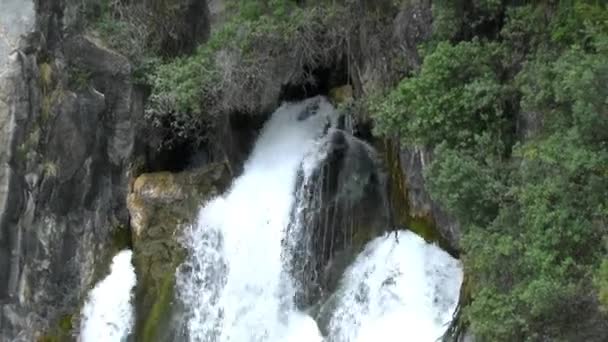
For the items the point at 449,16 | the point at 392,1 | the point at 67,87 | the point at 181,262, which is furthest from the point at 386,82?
the point at 67,87

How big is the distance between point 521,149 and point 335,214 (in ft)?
15.8

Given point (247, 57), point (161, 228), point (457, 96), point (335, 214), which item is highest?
point (247, 57)

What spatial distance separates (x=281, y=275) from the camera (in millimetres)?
13320

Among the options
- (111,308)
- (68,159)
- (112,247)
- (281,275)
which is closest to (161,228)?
(112,247)

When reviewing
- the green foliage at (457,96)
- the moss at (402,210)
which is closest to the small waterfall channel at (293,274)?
the moss at (402,210)

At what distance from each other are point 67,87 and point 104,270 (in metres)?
3.07

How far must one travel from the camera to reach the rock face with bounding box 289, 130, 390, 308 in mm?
13203

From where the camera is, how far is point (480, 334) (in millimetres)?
8930

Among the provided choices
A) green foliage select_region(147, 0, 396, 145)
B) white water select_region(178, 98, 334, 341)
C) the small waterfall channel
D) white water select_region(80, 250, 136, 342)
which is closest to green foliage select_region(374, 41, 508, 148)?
the small waterfall channel

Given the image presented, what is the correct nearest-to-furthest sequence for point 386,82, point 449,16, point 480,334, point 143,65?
point 480,334, point 449,16, point 386,82, point 143,65

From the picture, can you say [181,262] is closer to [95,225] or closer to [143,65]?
[95,225]

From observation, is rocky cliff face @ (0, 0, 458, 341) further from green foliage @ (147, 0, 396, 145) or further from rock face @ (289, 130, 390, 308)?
green foliage @ (147, 0, 396, 145)

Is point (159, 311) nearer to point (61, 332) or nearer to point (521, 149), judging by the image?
point (61, 332)

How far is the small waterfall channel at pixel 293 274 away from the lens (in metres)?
12.1
